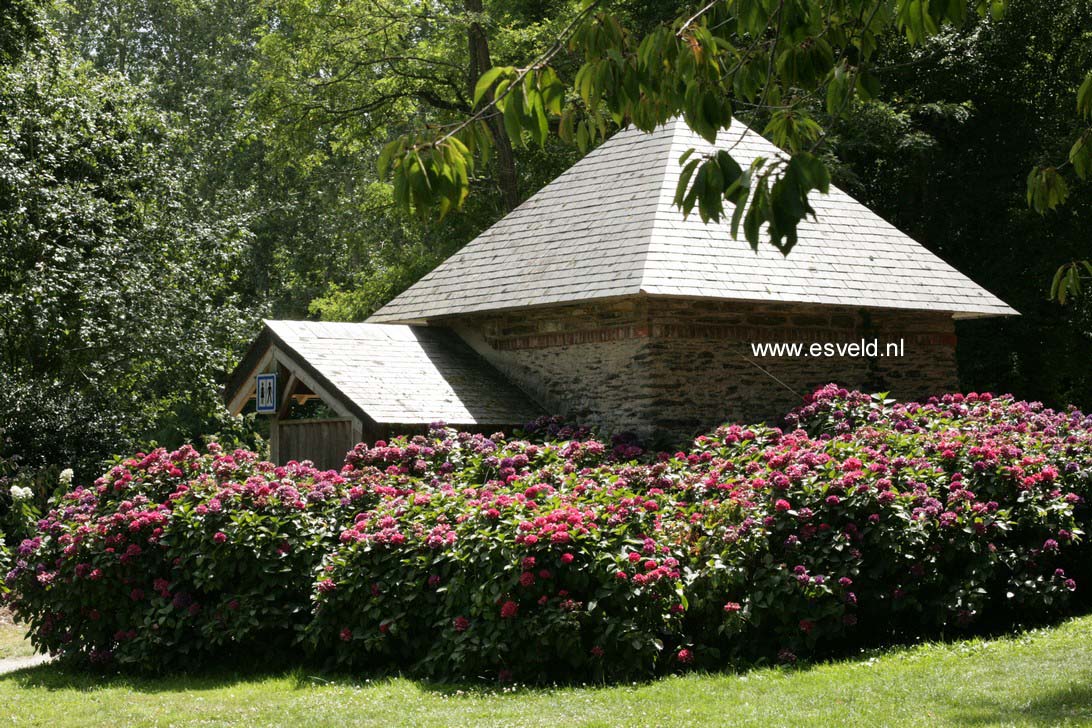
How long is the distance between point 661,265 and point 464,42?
1415 cm

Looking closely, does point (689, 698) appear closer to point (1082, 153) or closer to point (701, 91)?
point (1082, 153)

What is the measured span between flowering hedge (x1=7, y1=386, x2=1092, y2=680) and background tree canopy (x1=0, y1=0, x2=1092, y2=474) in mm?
5278

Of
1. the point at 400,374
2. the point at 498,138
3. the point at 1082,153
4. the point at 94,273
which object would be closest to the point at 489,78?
the point at 1082,153

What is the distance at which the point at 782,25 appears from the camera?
4867 mm

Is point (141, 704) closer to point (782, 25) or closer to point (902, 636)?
point (902, 636)

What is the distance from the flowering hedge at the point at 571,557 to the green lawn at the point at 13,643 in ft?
4.68

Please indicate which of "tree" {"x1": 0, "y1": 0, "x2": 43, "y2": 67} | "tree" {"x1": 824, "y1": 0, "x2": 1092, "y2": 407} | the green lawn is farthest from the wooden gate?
"tree" {"x1": 824, "y1": 0, "x2": 1092, "y2": 407}

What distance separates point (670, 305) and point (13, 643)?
7754 mm

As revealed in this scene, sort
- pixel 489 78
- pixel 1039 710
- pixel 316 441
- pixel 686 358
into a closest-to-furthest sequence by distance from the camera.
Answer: pixel 489 78
pixel 1039 710
pixel 686 358
pixel 316 441

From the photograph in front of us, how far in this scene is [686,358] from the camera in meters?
14.3

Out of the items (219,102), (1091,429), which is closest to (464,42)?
(219,102)

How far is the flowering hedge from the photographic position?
8.84m

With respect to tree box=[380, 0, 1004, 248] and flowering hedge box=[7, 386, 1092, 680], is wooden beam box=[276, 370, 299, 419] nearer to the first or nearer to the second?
flowering hedge box=[7, 386, 1092, 680]

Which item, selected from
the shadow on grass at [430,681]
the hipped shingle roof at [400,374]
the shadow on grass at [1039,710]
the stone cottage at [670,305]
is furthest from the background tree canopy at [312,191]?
the shadow on grass at [1039,710]
